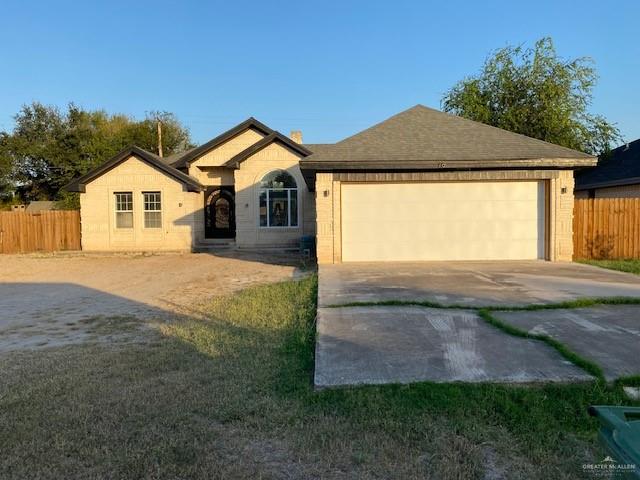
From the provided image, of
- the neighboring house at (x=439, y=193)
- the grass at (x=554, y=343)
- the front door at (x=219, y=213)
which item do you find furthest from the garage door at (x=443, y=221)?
the front door at (x=219, y=213)

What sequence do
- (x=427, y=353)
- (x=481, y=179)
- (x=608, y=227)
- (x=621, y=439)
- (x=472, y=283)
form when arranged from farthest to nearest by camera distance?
1. (x=608, y=227)
2. (x=481, y=179)
3. (x=472, y=283)
4. (x=427, y=353)
5. (x=621, y=439)

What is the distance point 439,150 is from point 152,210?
13.0 metres

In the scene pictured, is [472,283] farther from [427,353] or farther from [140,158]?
[140,158]

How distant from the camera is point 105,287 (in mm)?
11078

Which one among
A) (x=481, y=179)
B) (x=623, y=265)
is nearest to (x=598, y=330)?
(x=481, y=179)

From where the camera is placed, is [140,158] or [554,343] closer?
[554,343]

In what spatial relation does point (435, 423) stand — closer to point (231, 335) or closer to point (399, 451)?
point (399, 451)

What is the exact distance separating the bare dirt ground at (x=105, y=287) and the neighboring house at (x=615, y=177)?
1440 cm

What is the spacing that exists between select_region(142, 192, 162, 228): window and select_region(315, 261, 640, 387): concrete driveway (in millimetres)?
12296

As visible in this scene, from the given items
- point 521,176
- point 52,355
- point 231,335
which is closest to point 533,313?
point 231,335

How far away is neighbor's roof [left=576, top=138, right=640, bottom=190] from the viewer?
1892cm

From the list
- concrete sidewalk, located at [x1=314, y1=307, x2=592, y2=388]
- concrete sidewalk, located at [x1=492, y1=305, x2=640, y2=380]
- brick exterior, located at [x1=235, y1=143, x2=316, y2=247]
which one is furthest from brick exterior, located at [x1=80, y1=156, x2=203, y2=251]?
concrete sidewalk, located at [x1=492, y1=305, x2=640, y2=380]

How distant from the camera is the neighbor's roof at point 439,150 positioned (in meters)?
12.3

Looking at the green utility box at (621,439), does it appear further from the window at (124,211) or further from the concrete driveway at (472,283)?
the window at (124,211)
